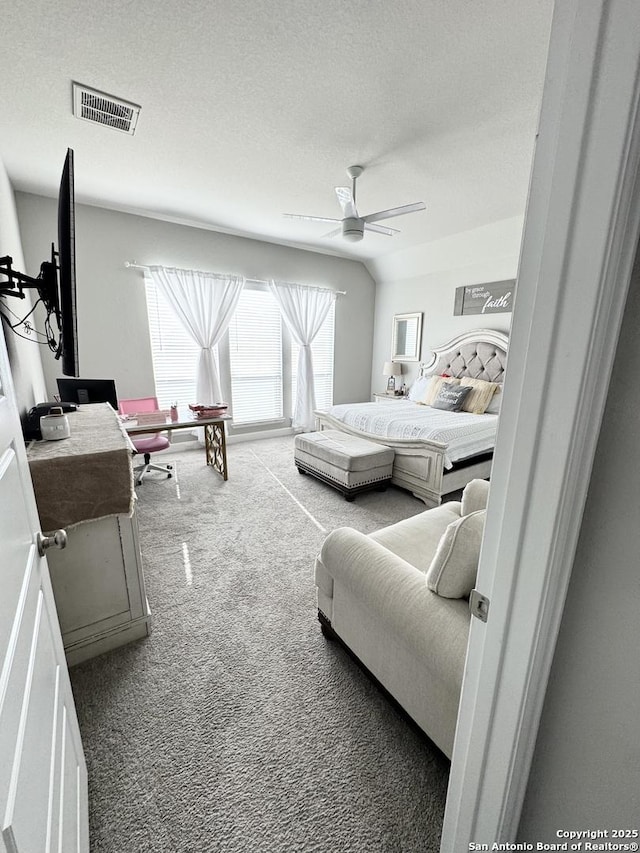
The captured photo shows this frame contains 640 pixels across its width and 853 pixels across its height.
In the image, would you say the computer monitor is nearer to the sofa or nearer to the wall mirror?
the sofa

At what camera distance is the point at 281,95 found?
1981mm

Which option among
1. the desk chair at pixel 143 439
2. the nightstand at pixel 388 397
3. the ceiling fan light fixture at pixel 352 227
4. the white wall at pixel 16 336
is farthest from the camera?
the nightstand at pixel 388 397

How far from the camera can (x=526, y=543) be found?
592 mm

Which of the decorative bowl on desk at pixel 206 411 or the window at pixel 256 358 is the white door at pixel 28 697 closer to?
the decorative bowl on desk at pixel 206 411

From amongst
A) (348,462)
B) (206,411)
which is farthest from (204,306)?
(348,462)

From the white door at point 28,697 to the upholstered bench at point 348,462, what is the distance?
2396 mm

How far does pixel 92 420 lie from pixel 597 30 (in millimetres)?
2449

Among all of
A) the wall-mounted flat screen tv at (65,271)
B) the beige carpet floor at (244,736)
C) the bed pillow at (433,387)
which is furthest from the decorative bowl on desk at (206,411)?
the bed pillow at (433,387)

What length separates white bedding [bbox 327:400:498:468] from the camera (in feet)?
10.2

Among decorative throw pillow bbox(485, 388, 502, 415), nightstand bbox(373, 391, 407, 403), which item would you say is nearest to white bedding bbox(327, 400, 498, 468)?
decorative throw pillow bbox(485, 388, 502, 415)

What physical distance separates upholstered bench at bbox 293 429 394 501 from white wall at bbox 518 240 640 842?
96.9 inches

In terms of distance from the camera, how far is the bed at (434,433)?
307 cm

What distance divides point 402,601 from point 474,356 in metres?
4.01

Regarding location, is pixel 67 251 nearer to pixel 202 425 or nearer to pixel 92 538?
pixel 92 538
